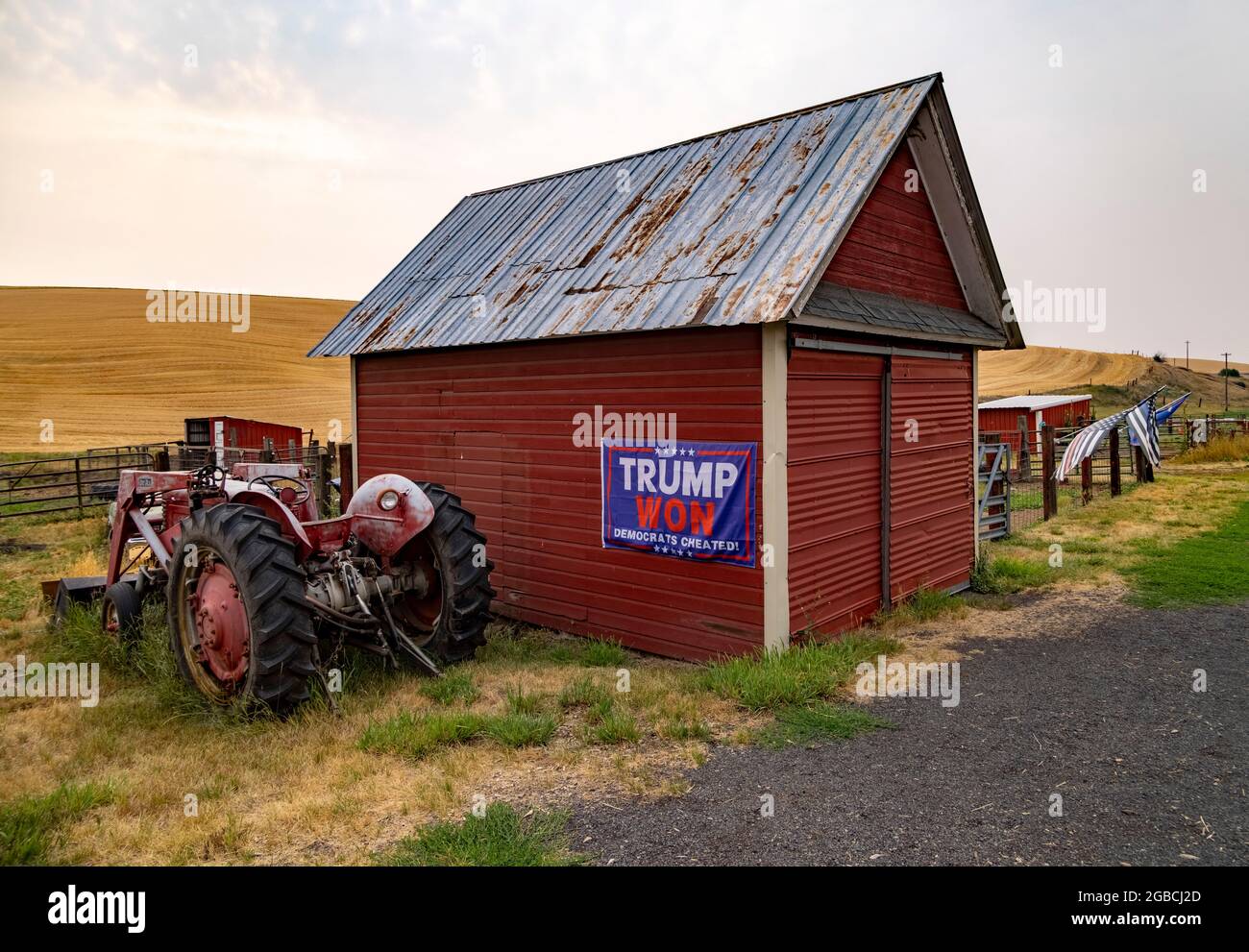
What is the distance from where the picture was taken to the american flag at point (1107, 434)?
18.8 metres

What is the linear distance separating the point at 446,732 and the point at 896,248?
285 inches

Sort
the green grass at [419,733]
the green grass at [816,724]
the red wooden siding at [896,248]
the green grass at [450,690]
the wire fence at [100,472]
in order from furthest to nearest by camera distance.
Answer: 1. the wire fence at [100,472]
2. the red wooden siding at [896,248]
3. the green grass at [450,690]
4. the green grass at [816,724]
5. the green grass at [419,733]

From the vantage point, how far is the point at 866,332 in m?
9.19

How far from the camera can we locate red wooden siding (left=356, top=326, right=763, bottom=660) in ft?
26.9

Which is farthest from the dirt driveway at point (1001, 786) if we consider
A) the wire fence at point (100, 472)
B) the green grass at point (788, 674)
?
the wire fence at point (100, 472)

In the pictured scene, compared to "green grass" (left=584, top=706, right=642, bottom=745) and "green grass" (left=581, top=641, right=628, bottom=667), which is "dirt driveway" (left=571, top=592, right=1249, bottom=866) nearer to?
"green grass" (left=584, top=706, right=642, bottom=745)

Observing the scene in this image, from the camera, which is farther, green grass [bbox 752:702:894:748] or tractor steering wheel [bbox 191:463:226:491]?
tractor steering wheel [bbox 191:463:226:491]

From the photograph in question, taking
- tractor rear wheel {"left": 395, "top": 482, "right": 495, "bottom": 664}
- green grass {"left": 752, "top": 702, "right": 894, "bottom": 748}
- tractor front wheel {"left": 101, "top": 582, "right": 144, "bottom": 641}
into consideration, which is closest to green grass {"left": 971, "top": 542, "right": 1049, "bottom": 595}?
green grass {"left": 752, "top": 702, "right": 894, "bottom": 748}

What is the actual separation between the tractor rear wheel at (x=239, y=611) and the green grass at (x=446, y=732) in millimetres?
759

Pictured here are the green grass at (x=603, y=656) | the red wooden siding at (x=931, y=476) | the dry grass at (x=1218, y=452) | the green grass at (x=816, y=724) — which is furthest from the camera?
the dry grass at (x=1218, y=452)

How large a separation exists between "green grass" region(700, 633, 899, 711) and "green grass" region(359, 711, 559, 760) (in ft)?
5.00

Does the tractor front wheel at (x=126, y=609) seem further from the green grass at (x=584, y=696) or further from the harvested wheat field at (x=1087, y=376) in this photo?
the harvested wheat field at (x=1087, y=376)

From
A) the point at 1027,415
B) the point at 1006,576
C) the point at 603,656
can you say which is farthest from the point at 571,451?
the point at 1027,415
